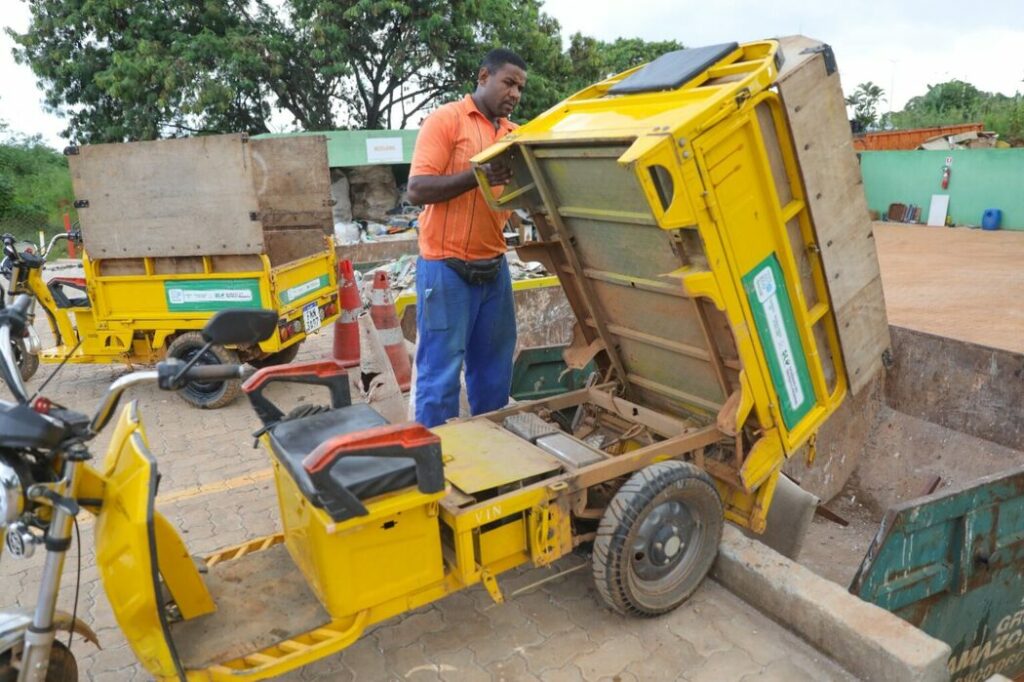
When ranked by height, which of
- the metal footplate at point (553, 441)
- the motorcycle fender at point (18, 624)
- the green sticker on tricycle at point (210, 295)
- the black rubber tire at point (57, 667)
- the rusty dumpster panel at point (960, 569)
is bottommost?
the rusty dumpster panel at point (960, 569)

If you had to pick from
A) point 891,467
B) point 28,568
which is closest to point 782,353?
point 891,467

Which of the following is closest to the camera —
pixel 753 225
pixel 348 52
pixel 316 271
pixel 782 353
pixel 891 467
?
pixel 753 225

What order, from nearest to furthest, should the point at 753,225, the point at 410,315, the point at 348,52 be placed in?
1. the point at 753,225
2. the point at 410,315
3. the point at 348,52

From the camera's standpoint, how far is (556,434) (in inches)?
133

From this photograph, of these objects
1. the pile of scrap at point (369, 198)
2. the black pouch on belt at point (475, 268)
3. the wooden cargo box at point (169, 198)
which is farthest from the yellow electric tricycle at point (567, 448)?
the pile of scrap at point (369, 198)

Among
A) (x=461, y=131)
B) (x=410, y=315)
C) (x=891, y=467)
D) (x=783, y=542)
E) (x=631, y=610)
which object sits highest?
(x=461, y=131)

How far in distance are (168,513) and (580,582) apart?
250 cm

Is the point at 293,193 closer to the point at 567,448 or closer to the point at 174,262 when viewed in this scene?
the point at 174,262

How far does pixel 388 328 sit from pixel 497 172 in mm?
2955

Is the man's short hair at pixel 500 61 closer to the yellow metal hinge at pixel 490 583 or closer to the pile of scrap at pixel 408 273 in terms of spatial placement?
the yellow metal hinge at pixel 490 583

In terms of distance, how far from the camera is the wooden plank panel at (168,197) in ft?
18.7

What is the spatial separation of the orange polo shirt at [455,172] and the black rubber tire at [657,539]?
5.17ft

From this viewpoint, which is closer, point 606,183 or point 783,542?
point 606,183

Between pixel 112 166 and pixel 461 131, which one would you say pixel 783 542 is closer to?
pixel 461 131
